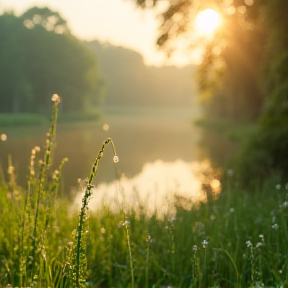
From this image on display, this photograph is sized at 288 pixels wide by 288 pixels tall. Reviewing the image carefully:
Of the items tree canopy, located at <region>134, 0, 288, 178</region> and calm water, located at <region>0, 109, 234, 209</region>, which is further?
calm water, located at <region>0, 109, 234, 209</region>

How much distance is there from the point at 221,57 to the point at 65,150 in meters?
7.96

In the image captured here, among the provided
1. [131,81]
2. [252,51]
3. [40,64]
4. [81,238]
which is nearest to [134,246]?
[81,238]

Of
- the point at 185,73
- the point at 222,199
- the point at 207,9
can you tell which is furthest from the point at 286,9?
the point at 185,73

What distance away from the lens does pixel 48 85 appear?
1596 inches

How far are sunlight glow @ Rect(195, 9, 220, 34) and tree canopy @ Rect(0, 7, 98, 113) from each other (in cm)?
2574

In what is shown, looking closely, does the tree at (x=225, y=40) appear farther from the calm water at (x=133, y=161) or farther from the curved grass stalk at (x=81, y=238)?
the curved grass stalk at (x=81, y=238)

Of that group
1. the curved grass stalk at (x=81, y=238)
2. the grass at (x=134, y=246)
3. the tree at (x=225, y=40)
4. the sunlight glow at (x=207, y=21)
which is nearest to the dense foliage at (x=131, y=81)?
the tree at (x=225, y=40)

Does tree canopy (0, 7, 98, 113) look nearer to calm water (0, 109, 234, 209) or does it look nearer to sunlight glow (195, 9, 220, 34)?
calm water (0, 109, 234, 209)

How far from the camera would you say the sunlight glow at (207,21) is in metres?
9.18

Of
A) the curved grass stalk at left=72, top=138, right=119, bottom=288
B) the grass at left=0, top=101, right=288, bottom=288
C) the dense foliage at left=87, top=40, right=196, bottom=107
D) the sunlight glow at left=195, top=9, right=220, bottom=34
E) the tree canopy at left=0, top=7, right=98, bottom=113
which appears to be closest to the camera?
the curved grass stalk at left=72, top=138, right=119, bottom=288

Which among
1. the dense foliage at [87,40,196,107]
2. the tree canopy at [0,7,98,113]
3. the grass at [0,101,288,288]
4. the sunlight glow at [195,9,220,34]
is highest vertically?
the dense foliage at [87,40,196,107]

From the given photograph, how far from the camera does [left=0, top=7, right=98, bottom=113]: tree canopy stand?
3538 cm

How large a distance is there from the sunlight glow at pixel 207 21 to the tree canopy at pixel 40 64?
25742mm

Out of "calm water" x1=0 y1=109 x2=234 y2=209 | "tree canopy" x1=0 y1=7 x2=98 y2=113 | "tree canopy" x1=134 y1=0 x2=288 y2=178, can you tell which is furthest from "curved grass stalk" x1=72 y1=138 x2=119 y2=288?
"tree canopy" x1=0 y1=7 x2=98 y2=113
